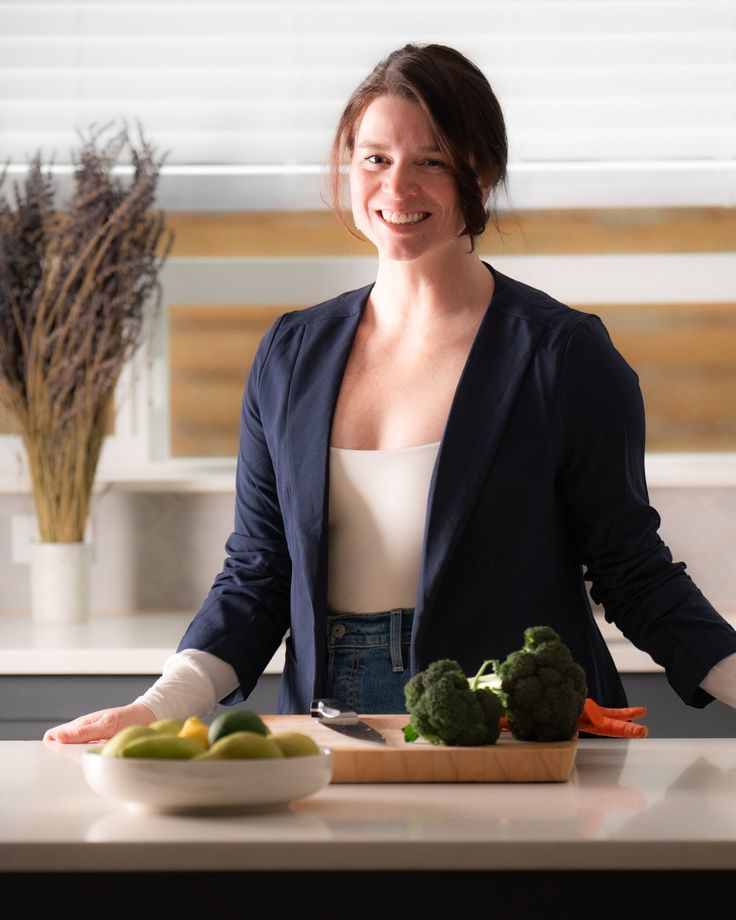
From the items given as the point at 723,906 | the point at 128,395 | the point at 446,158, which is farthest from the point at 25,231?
the point at 723,906

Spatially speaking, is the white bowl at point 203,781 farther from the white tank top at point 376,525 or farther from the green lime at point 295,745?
the white tank top at point 376,525

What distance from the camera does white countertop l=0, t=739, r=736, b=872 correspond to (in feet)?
3.37

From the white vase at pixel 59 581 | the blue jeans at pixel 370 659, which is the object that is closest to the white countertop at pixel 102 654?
the white vase at pixel 59 581

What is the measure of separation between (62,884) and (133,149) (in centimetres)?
219

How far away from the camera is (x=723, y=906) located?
1.08m

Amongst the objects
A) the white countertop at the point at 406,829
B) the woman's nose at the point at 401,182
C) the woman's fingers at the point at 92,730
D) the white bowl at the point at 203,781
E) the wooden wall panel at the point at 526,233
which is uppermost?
the woman's nose at the point at 401,182

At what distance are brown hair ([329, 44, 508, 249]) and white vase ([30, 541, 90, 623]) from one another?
148 centimetres

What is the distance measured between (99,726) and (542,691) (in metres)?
0.51

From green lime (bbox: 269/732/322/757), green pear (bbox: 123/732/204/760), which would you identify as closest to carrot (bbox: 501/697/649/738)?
green lime (bbox: 269/732/322/757)

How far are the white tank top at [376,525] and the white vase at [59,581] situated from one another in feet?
4.27

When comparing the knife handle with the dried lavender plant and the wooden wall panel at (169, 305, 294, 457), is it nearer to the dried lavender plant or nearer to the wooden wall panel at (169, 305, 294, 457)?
the dried lavender plant

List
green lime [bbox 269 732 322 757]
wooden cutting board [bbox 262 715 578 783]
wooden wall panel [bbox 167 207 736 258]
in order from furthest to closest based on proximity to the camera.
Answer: wooden wall panel [bbox 167 207 736 258] → wooden cutting board [bbox 262 715 578 783] → green lime [bbox 269 732 322 757]

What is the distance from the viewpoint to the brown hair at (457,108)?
66.4 inches

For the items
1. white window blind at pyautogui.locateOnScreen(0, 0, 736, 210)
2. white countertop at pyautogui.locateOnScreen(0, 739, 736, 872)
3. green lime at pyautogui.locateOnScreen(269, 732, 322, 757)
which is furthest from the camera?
white window blind at pyautogui.locateOnScreen(0, 0, 736, 210)
